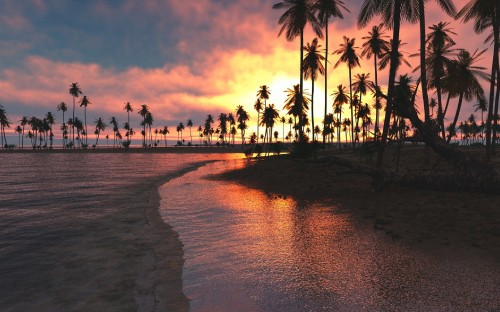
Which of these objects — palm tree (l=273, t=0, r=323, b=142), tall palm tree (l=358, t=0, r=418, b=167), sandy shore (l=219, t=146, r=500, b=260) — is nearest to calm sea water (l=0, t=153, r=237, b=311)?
sandy shore (l=219, t=146, r=500, b=260)

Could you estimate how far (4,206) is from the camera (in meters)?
13.9

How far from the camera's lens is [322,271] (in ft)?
19.7

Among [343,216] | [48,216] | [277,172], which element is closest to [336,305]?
[343,216]

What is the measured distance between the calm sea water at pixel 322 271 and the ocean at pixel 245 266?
20mm

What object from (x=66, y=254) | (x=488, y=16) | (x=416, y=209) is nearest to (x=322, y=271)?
(x=66, y=254)

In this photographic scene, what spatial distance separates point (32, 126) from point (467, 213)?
189 metres

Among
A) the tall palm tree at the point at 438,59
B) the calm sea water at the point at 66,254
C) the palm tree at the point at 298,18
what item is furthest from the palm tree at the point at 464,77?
the calm sea water at the point at 66,254

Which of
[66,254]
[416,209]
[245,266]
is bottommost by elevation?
[66,254]

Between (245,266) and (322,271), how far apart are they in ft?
5.02

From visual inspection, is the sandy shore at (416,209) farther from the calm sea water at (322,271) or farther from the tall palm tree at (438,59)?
the tall palm tree at (438,59)

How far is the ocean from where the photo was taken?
489cm

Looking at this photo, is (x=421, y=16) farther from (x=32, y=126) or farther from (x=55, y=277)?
(x=32, y=126)

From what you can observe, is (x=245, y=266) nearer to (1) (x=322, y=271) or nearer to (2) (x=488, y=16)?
(1) (x=322, y=271)

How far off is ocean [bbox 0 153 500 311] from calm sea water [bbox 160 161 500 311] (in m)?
0.02
